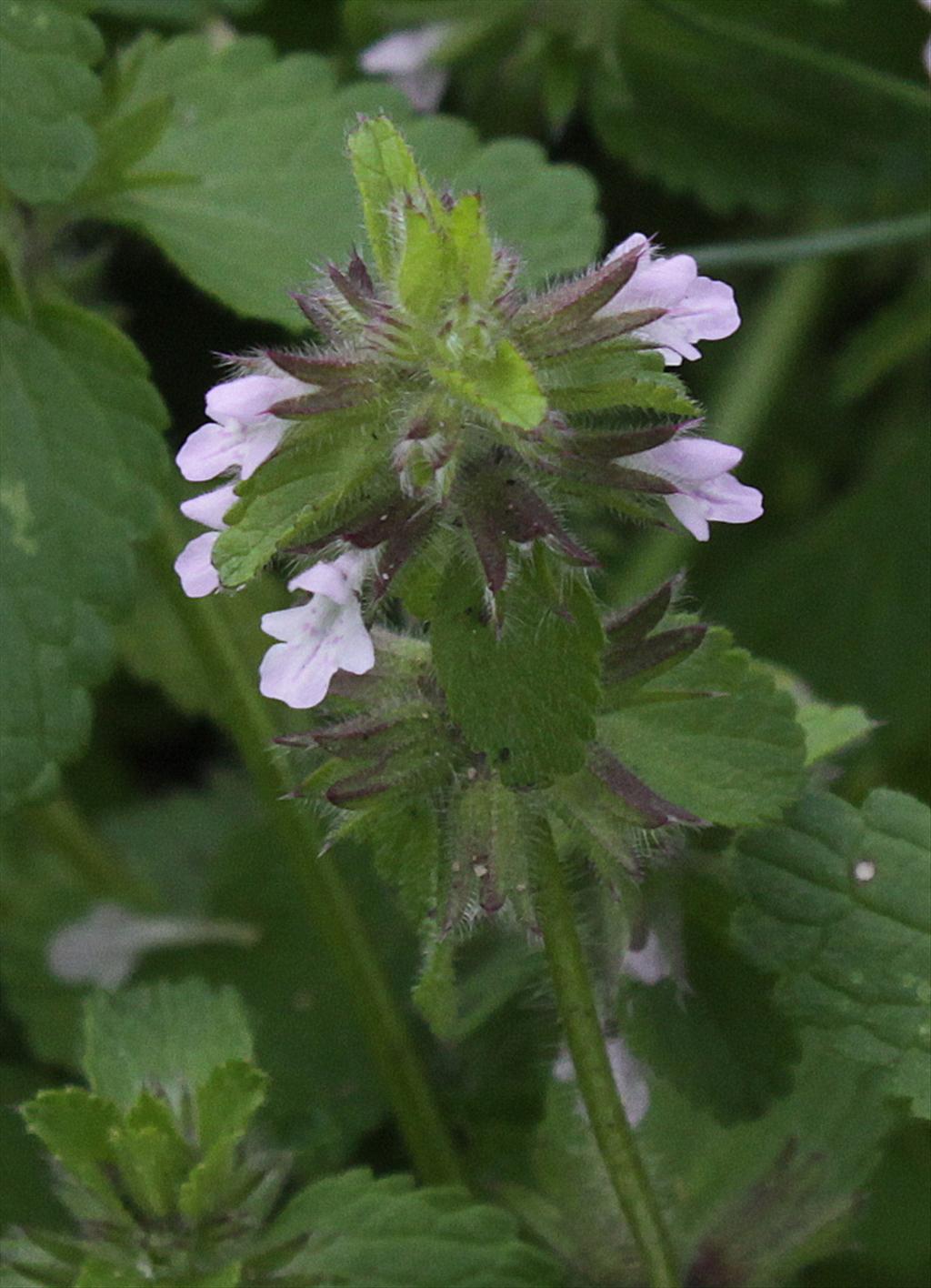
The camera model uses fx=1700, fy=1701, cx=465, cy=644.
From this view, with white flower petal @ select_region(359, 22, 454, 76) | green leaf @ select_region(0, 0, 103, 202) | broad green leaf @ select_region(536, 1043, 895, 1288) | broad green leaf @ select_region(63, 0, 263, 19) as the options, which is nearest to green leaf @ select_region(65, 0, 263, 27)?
broad green leaf @ select_region(63, 0, 263, 19)

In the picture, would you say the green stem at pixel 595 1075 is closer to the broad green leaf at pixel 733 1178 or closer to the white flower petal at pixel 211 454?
the broad green leaf at pixel 733 1178

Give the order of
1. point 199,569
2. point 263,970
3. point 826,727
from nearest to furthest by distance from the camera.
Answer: point 199,569, point 826,727, point 263,970

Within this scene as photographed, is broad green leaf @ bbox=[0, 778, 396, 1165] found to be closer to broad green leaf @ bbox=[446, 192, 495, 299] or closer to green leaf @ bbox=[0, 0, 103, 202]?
green leaf @ bbox=[0, 0, 103, 202]

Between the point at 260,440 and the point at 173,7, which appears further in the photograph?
the point at 173,7

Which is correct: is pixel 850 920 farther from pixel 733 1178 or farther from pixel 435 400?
pixel 435 400

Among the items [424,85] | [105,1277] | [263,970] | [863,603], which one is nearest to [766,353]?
[863,603]

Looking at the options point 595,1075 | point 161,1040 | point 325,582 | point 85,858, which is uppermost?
point 325,582
